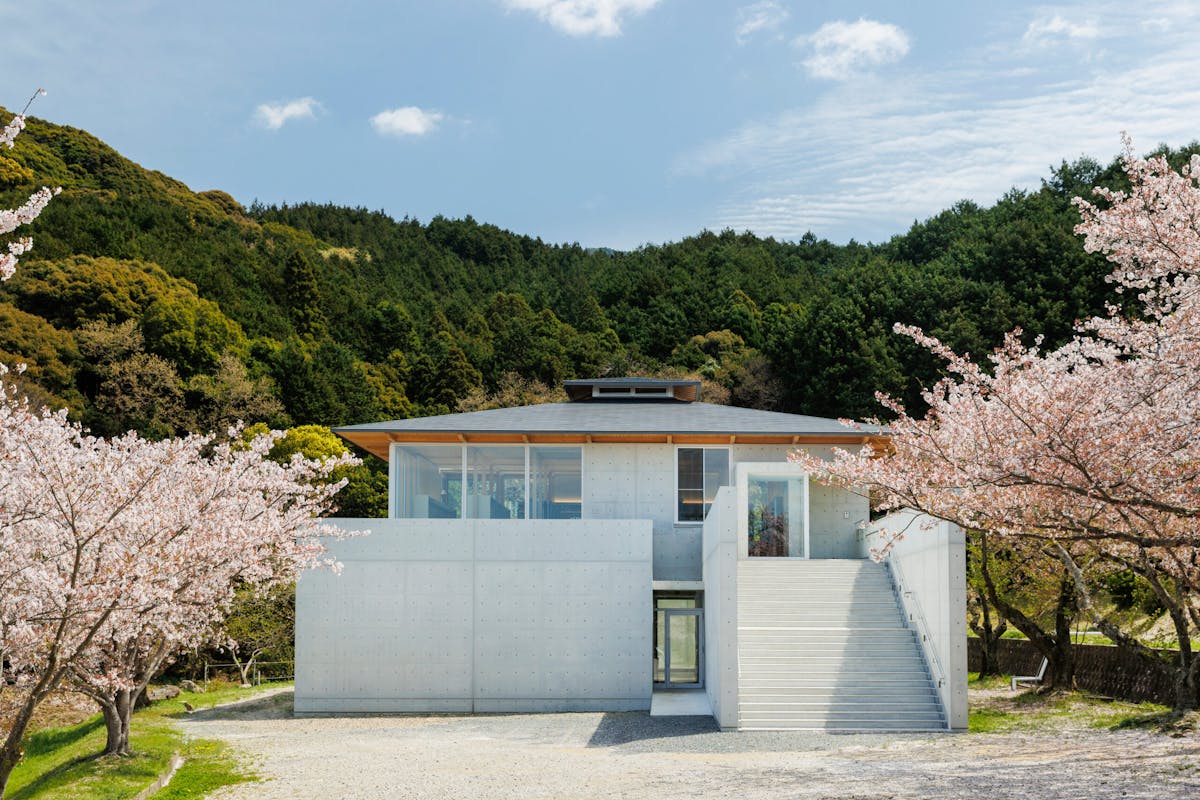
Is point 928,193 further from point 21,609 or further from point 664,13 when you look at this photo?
point 21,609

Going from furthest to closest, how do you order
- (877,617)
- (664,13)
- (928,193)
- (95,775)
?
(928,193) < (664,13) < (877,617) < (95,775)

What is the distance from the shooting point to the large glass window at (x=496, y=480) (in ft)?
67.6

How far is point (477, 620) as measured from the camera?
18172 mm

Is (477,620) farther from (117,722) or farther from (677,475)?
(117,722)

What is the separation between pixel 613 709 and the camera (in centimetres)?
1788

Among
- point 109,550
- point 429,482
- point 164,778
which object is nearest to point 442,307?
point 429,482

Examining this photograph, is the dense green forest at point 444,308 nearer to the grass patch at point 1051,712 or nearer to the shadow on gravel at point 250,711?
the shadow on gravel at point 250,711

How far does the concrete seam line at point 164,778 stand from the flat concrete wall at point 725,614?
6899 mm

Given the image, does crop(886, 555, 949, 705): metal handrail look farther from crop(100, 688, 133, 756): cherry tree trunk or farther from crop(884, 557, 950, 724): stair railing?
crop(100, 688, 133, 756): cherry tree trunk

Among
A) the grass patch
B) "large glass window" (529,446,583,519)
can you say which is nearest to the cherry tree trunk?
"large glass window" (529,446,583,519)

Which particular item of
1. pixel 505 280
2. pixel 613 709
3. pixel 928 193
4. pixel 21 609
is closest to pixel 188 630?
pixel 21 609

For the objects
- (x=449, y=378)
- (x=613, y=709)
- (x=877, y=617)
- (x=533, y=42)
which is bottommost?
(x=613, y=709)

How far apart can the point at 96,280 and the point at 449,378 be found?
576 inches

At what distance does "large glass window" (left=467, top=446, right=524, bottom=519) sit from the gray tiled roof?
1.93ft
